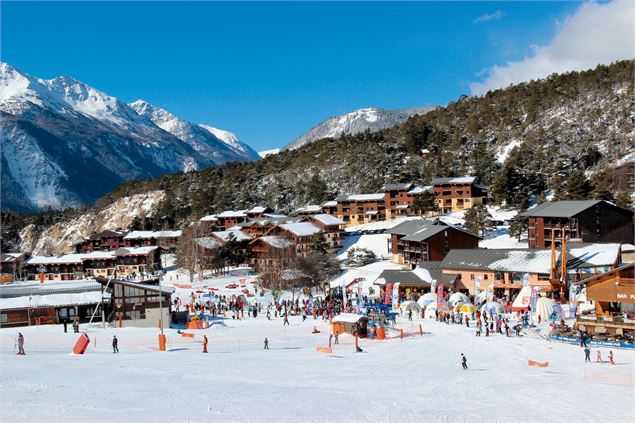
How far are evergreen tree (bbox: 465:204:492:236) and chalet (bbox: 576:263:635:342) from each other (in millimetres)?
30595

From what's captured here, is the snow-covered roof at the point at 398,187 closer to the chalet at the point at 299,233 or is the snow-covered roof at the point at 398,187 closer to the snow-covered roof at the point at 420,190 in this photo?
the snow-covered roof at the point at 420,190

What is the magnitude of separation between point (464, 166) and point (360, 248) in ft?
110

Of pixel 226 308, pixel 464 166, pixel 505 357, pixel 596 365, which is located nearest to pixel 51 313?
pixel 226 308

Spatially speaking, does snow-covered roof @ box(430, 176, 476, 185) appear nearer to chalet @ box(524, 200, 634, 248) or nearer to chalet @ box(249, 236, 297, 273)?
chalet @ box(249, 236, 297, 273)

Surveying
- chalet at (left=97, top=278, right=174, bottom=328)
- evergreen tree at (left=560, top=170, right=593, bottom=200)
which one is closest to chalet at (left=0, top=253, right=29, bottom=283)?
chalet at (left=97, top=278, right=174, bottom=328)

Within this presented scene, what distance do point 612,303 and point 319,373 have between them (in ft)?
66.0

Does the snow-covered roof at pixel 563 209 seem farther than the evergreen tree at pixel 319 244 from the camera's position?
No

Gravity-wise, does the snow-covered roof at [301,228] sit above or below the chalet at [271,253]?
above

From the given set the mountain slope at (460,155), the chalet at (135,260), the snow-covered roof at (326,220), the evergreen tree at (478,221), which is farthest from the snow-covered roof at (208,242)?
the mountain slope at (460,155)

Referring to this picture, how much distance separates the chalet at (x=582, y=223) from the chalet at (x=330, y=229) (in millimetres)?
26446

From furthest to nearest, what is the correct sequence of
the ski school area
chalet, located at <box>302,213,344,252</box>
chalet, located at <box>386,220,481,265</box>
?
chalet, located at <box>302,213,344,252</box>, chalet, located at <box>386,220,481,265</box>, the ski school area

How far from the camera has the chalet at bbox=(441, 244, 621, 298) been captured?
4338 cm

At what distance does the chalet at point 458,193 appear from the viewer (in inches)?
3125

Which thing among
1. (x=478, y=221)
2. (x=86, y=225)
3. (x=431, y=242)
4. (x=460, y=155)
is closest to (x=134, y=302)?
(x=431, y=242)
